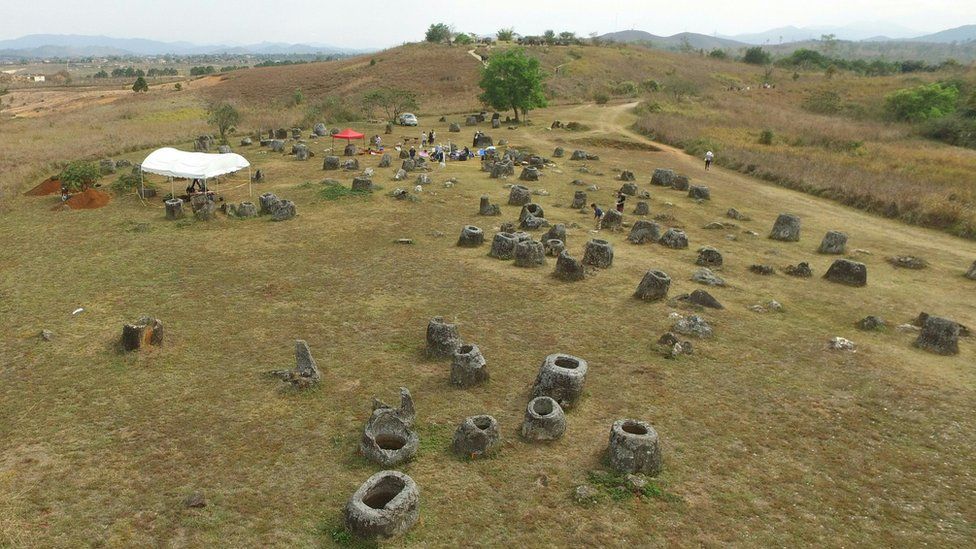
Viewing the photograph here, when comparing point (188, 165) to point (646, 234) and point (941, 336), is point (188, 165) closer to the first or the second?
point (646, 234)

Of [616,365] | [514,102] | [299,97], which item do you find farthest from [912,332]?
[299,97]

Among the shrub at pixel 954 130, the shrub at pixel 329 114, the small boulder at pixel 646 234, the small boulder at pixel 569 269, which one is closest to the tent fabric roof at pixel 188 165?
the small boulder at pixel 569 269

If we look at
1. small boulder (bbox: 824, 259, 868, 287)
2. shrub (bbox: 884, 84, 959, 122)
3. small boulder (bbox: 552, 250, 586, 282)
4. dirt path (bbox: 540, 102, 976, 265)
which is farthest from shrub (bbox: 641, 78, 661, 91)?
small boulder (bbox: 552, 250, 586, 282)

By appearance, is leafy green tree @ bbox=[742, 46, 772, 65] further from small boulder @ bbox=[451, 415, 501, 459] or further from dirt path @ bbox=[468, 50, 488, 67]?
small boulder @ bbox=[451, 415, 501, 459]

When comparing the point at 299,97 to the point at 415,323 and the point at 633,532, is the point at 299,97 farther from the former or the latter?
the point at 633,532

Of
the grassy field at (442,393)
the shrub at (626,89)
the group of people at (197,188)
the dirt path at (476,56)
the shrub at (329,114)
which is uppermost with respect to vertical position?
the dirt path at (476,56)

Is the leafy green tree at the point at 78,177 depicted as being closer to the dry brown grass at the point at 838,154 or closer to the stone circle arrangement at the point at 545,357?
the stone circle arrangement at the point at 545,357

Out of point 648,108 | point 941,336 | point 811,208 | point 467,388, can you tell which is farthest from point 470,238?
point 648,108
